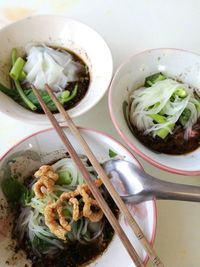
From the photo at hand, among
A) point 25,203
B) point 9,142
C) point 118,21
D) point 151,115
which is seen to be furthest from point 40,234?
point 118,21

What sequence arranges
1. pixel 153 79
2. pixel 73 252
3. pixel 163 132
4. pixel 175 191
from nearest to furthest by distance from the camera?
pixel 175 191 < pixel 73 252 < pixel 163 132 < pixel 153 79

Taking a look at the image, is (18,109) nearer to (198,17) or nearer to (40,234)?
(40,234)

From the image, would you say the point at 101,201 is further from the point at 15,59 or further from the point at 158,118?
the point at 15,59

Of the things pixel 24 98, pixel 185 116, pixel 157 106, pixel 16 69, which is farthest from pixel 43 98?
pixel 185 116

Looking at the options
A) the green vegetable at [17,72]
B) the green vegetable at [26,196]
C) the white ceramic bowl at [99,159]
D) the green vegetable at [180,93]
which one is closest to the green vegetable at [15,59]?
the green vegetable at [17,72]

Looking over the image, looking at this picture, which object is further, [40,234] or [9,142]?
[9,142]

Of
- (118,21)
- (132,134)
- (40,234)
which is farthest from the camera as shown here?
(118,21)
